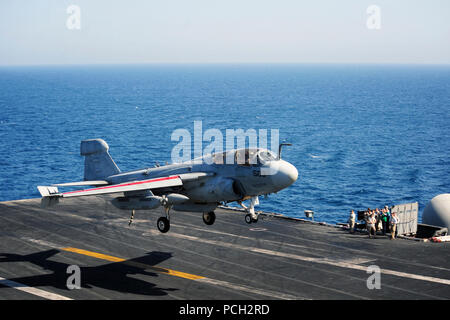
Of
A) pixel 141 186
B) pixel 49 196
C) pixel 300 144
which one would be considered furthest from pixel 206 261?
pixel 300 144

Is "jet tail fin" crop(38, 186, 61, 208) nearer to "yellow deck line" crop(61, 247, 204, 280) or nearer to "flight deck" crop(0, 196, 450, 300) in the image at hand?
"flight deck" crop(0, 196, 450, 300)

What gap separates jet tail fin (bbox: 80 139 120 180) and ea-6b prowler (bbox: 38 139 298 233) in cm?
316

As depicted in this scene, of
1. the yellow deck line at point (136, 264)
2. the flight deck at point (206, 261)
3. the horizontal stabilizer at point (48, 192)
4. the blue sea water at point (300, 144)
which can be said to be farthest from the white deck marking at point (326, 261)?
the blue sea water at point (300, 144)

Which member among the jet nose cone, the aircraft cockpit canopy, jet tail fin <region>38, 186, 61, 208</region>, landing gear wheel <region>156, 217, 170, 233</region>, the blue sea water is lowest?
the blue sea water

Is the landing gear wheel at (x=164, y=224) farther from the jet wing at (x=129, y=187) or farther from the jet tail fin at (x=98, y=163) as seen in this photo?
the jet tail fin at (x=98, y=163)

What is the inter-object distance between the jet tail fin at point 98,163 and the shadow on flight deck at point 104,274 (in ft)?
19.7

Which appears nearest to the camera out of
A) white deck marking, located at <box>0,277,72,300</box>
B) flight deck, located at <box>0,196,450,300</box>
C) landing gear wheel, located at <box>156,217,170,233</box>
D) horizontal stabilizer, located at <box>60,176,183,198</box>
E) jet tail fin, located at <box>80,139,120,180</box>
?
white deck marking, located at <box>0,277,72,300</box>

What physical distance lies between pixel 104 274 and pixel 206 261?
656cm

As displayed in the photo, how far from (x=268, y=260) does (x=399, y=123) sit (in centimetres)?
12898

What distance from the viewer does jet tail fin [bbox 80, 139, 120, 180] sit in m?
35.0

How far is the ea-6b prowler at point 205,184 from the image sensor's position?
91.7 ft

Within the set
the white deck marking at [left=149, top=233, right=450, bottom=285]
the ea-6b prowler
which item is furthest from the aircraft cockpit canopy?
the white deck marking at [left=149, top=233, right=450, bottom=285]
